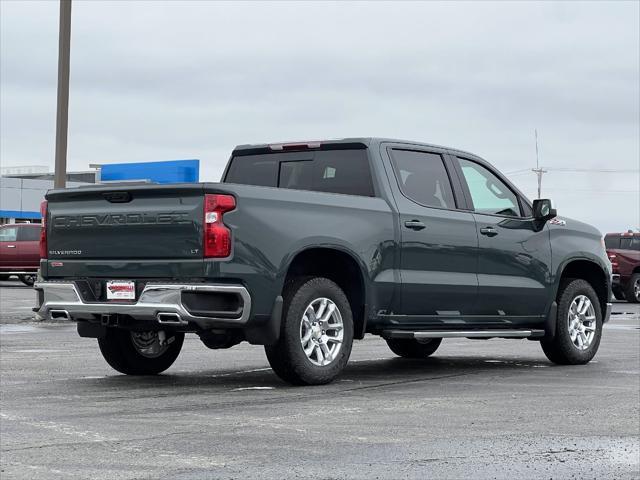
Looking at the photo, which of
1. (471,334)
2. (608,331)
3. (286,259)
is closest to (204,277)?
(286,259)

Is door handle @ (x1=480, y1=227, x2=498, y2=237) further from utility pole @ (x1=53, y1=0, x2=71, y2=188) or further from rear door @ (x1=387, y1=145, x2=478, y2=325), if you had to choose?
utility pole @ (x1=53, y1=0, x2=71, y2=188)

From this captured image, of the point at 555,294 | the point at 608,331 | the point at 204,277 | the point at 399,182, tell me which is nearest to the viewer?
the point at 204,277

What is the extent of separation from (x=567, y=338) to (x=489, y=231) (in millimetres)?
1588

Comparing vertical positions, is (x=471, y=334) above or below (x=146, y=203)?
below

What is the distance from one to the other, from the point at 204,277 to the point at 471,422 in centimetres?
234

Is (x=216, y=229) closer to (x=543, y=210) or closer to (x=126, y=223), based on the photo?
(x=126, y=223)

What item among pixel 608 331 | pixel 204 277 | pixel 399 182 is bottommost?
pixel 608 331

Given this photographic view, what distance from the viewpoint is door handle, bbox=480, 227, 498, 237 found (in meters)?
11.1

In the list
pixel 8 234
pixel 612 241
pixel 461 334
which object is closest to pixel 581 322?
pixel 461 334

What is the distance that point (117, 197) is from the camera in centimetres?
944

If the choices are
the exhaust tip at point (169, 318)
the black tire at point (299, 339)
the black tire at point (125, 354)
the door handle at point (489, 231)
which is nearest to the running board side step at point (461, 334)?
the black tire at point (299, 339)

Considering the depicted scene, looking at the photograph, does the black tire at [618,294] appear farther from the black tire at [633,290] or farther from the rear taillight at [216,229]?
the rear taillight at [216,229]

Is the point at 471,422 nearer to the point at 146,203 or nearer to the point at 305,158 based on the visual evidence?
the point at 146,203

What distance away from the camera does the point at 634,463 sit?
6.40 meters
